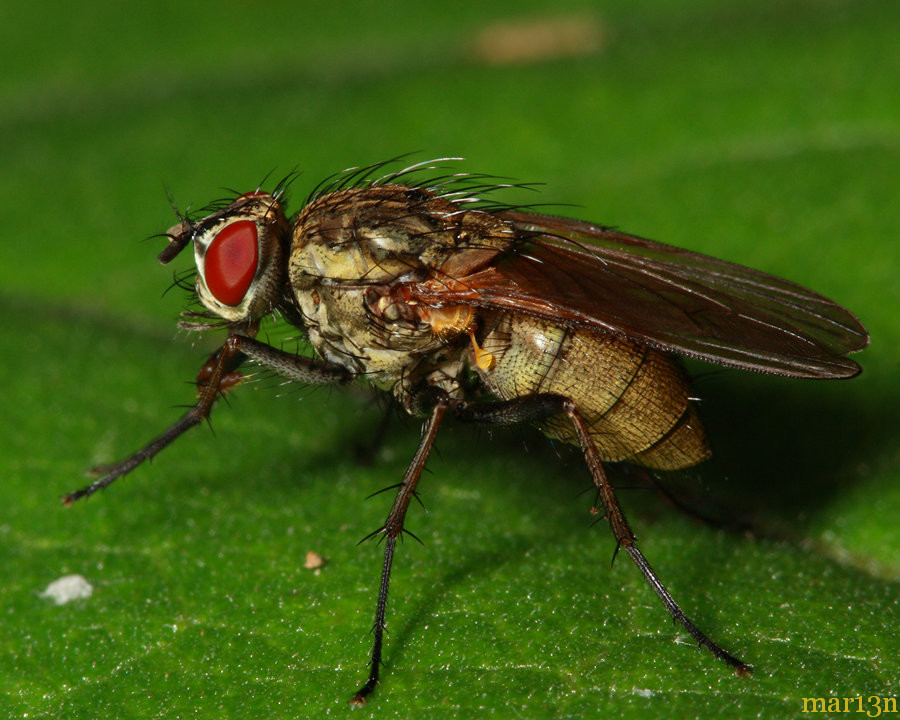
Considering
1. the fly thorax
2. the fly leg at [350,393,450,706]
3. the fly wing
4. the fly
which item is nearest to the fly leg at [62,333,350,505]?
the fly

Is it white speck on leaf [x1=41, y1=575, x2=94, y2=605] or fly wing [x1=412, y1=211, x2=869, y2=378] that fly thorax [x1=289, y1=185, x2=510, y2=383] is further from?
white speck on leaf [x1=41, y1=575, x2=94, y2=605]

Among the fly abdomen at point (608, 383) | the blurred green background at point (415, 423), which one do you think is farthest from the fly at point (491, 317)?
the blurred green background at point (415, 423)

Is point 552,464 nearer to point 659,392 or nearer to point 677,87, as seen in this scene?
point 659,392

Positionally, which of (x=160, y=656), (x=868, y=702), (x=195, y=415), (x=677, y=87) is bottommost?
(x=160, y=656)

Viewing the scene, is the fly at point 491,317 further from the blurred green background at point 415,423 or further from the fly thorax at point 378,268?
the blurred green background at point 415,423

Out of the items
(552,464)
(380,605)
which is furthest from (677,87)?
(380,605)

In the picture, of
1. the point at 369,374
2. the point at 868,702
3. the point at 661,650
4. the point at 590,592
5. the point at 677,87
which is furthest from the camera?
the point at 677,87

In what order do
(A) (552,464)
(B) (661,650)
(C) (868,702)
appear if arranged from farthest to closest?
(A) (552,464) < (B) (661,650) < (C) (868,702)
